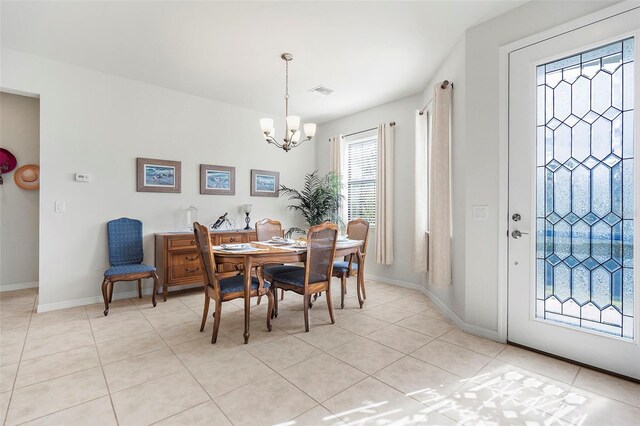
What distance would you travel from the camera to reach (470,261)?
2877 mm

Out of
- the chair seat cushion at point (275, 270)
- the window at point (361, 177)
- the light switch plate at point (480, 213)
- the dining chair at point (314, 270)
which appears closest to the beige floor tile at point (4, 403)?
the dining chair at point (314, 270)

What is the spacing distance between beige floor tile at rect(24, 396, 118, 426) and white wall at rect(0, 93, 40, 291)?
13.2ft

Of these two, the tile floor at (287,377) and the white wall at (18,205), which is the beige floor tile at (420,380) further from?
the white wall at (18,205)

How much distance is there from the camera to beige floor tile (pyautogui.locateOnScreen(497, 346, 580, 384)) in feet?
7.05

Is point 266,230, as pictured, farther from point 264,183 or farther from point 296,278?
point 264,183

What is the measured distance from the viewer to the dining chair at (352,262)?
3.60 m

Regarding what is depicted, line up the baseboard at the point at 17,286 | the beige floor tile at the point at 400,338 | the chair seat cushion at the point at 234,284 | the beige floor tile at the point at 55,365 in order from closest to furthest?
the beige floor tile at the point at 55,365 < the beige floor tile at the point at 400,338 < the chair seat cushion at the point at 234,284 < the baseboard at the point at 17,286

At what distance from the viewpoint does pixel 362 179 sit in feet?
17.6

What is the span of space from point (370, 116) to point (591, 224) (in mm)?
3535

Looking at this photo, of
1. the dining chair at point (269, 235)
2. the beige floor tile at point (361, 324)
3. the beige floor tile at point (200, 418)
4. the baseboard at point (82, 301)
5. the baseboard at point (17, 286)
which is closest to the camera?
the beige floor tile at point (200, 418)

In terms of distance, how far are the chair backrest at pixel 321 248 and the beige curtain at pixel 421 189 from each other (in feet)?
4.89

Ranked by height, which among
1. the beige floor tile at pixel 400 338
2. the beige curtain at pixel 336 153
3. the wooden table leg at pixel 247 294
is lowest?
the beige floor tile at pixel 400 338

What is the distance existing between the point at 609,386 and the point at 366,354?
60.8 inches

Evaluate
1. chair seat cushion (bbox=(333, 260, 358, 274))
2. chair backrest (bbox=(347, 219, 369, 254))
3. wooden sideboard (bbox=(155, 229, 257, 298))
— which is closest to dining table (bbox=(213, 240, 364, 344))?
chair seat cushion (bbox=(333, 260, 358, 274))
